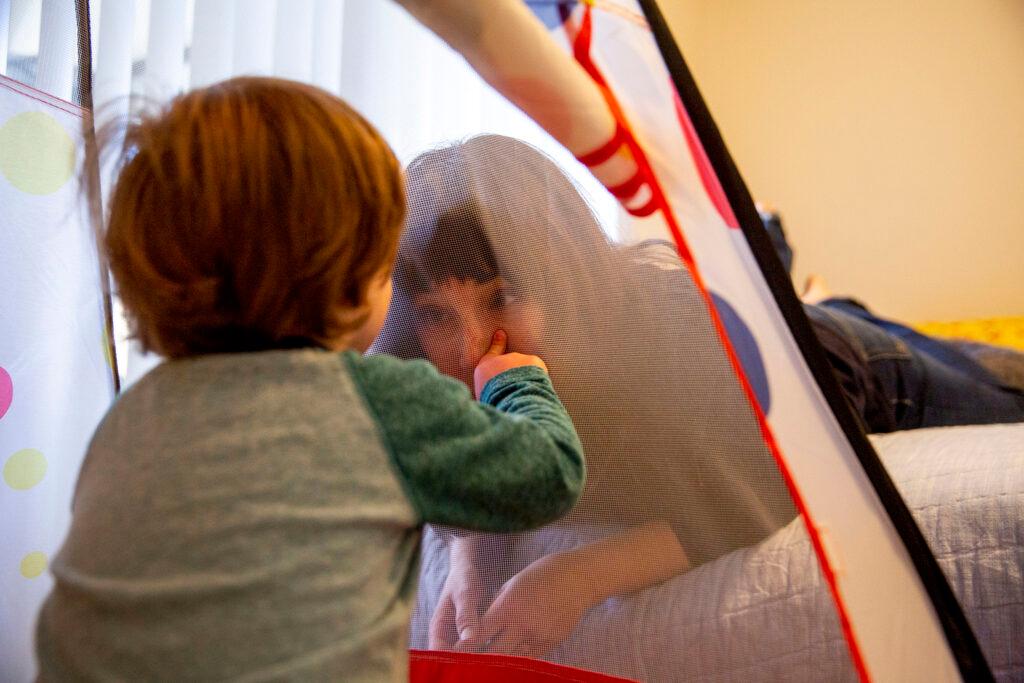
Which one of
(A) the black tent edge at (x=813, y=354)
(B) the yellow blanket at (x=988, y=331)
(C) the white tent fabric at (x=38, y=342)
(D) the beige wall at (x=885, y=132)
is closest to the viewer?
(A) the black tent edge at (x=813, y=354)

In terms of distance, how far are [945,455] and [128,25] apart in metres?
0.94

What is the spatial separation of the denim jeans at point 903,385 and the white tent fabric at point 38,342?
88 cm

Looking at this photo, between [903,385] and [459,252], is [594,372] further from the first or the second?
[903,385]

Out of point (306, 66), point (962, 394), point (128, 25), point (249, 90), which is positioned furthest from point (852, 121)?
point (249, 90)

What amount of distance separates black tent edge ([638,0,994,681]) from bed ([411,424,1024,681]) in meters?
0.07

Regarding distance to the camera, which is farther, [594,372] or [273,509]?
[594,372]

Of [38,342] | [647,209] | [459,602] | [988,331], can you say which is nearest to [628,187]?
[647,209]

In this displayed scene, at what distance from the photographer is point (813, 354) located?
1.90ft

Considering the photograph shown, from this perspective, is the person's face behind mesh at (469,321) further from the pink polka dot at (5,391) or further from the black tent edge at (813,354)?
the pink polka dot at (5,391)

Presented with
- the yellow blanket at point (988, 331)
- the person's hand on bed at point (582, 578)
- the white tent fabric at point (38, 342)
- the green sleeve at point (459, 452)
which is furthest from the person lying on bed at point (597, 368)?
the yellow blanket at point (988, 331)

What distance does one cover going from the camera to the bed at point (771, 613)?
24.2 inches

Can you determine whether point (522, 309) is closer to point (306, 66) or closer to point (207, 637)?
point (207, 637)

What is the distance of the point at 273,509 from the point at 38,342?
0.57 meters

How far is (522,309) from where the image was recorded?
625mm
